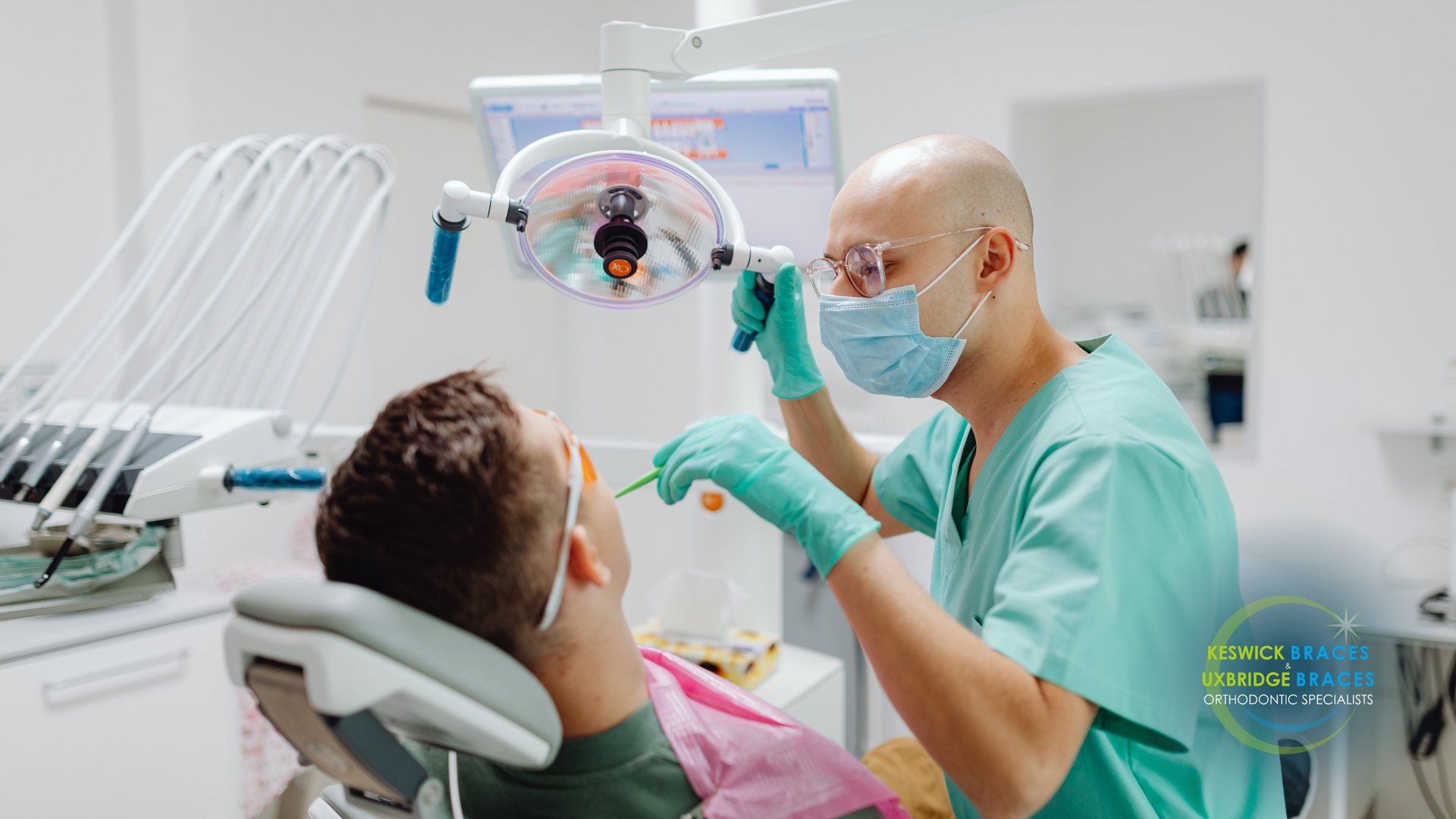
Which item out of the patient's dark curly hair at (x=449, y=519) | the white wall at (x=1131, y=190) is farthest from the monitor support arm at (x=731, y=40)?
the white wall at (x=1131, y=190)

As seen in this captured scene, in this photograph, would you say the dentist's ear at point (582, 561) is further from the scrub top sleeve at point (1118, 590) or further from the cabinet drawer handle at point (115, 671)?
the cabinet drawer handle at point (115, 671)

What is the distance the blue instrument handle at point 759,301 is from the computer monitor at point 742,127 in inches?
18.3

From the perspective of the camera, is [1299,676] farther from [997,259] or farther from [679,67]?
[679,67]

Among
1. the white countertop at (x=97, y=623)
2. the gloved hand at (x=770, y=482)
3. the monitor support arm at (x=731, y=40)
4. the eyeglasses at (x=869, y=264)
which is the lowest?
the white countertop at (x=97, y=623)

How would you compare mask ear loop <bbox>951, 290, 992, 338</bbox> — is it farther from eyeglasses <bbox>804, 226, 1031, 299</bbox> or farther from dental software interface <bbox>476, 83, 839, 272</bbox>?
dental software interface <bbox>476, 83, 839, 272</bbox>

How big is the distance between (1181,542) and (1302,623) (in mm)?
1387

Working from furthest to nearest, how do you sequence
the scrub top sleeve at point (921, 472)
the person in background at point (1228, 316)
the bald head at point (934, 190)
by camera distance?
1. the person in background at point (1228, 316)
2. the scrub top sleeve at point (921, 472)
3. the bald head at point (934, 190)

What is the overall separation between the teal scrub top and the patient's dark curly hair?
1.42ft

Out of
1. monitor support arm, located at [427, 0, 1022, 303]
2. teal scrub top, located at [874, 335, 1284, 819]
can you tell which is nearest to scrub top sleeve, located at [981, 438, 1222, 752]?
teal scrub top, located at [874, 335, 1284, 819]

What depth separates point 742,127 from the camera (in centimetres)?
156

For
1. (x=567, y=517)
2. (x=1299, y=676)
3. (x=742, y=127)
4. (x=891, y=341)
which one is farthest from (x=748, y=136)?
(x=1299, y=676)

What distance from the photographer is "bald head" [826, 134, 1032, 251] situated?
1.02 metres

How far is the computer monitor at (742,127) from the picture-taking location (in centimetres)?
150

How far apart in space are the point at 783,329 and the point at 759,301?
0.17 feet
